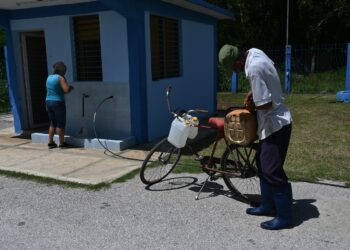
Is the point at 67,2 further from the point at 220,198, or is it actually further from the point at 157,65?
the point at 220,198

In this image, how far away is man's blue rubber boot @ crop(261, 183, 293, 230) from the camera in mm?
3865

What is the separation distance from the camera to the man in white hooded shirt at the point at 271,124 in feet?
12.2

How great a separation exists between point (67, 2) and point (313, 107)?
7999 mm

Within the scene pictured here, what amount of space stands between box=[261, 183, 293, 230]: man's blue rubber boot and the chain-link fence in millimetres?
13221

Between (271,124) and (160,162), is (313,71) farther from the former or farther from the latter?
(271,124)

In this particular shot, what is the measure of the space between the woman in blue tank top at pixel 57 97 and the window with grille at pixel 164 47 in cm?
174

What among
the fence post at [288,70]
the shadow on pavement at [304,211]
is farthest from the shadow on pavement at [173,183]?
the fence post at [288,70]

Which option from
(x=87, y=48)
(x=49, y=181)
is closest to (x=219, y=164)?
(x=49, y=181)

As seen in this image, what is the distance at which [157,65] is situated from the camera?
812 cm

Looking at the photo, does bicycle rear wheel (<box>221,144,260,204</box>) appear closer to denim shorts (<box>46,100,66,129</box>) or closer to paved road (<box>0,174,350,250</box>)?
paved road (<box>0,174,350,250</box>)

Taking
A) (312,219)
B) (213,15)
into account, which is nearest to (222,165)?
(312,219)

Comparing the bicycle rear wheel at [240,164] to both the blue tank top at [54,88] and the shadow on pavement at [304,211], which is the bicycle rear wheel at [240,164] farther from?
the blue tank top at [54,88]

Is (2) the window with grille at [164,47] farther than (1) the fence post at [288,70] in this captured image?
No

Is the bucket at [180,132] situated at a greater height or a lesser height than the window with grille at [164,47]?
lesser
